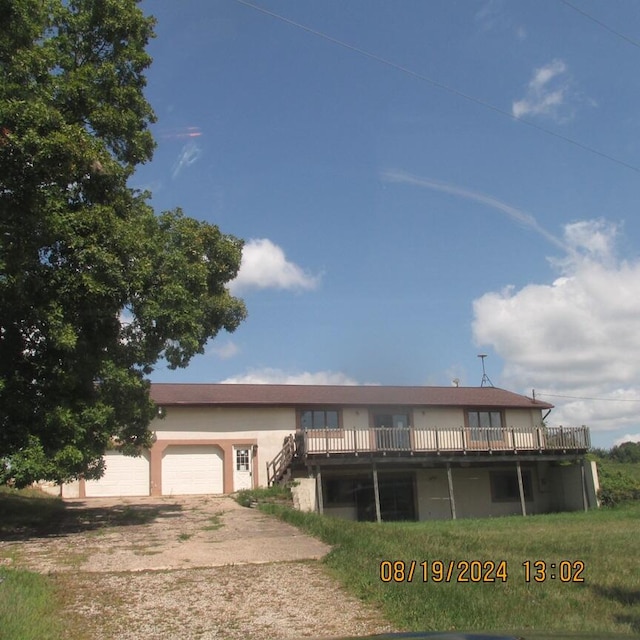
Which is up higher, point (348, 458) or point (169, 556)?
point (348, 458)

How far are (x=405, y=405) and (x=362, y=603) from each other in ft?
68.4

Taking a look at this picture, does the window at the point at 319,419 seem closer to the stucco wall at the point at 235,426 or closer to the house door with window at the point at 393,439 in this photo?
the stucco wall at the point at 235,426

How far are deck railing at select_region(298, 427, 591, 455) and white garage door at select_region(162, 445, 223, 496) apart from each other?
367 cm

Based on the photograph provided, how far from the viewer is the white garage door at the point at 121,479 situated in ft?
83.9

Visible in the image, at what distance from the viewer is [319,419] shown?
27812mm

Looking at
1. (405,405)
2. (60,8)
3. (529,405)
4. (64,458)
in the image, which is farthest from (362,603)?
(529,405)

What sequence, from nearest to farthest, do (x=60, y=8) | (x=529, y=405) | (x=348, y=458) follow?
(x=60, y=8) → (x=348, y=458) → (x=529, y=405)

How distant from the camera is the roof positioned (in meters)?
27.2

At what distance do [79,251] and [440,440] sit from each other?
17.7 m

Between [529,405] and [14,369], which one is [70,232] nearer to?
[14,369]

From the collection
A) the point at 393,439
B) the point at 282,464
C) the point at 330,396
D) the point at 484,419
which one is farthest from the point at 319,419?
the point at 484,419

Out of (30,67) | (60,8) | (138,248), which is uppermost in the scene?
(60,8)

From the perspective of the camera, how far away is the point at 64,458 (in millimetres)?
13367

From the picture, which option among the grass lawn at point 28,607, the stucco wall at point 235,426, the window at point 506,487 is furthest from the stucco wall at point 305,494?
the grass lawn at point 28,607
